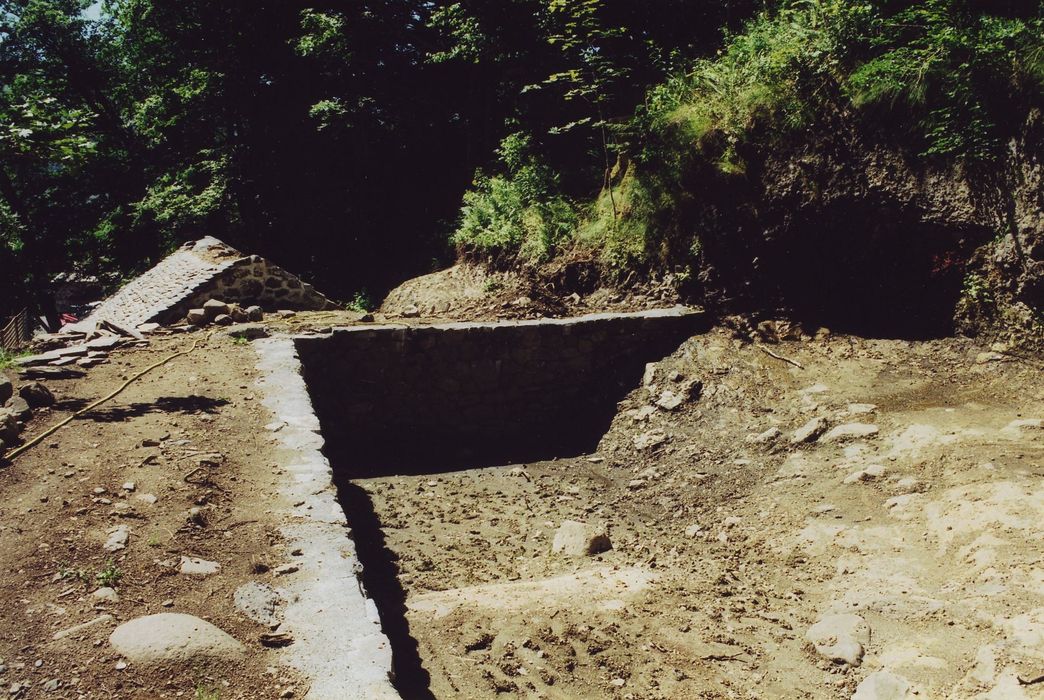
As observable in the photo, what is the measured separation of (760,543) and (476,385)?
13.2 ft

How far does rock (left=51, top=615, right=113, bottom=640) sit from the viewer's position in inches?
109

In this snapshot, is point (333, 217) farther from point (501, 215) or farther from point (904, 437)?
point (904, 437)

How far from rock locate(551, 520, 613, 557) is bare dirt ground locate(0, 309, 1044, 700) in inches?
3.1

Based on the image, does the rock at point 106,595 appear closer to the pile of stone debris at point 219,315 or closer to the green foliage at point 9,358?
the green foliage at point 9,358

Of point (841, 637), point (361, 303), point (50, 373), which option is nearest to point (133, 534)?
point (50, 373)

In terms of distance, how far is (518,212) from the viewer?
11.2 m

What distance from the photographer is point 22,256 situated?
19.9 meters

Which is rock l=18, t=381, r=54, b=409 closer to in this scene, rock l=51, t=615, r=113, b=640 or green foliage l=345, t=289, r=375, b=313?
rock l=51, t=615, r=113, b=640

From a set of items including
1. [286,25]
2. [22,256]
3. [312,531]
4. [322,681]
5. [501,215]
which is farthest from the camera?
[22,256]

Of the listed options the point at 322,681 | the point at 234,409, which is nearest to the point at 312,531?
the point at 322,681

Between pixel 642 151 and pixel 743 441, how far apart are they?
4299 mm

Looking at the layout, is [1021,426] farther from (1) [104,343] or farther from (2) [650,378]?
(1) [104,343]

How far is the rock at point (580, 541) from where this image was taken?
5.35 m

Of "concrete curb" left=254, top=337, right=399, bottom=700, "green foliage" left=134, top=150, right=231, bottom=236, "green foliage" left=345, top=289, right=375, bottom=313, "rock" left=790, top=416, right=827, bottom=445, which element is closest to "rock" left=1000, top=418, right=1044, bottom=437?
"rock" left=790, top=416, right=827, bottom=445
